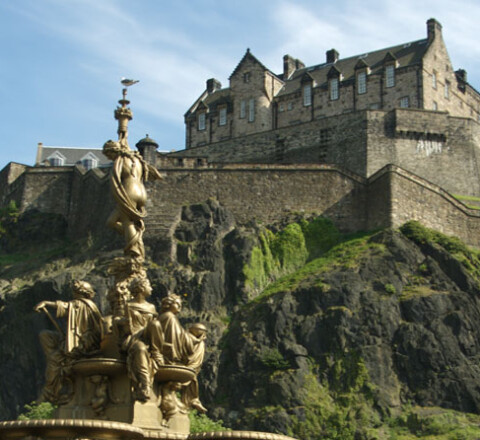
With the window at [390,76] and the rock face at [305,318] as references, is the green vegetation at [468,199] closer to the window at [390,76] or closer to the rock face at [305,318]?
the rock face at [305,318]

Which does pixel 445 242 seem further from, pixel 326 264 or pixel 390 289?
pixel 326 264

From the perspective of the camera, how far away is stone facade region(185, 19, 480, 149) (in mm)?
61562

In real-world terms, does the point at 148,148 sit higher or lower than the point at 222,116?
lower

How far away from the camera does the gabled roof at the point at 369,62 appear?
62.6 meters

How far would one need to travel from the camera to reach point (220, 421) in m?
36.5

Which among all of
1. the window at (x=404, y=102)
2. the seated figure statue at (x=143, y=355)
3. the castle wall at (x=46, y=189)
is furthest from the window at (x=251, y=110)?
the seated figure statue at (x=143, y=355)

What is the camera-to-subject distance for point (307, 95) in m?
65.4

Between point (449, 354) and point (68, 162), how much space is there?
40369 mm

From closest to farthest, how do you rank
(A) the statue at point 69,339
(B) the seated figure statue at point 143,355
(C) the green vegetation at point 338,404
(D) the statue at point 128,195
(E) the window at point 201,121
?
1. (B) the seated figure statue at point 143,355
2. (A) the statue at point 69,339
3. (D) the statue at point 128,195
4. (C) the green vegetation at point 338,404
5. (E) the window at point 201,121

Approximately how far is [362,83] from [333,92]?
2.18 metres

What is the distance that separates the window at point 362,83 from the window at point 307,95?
3.73 m

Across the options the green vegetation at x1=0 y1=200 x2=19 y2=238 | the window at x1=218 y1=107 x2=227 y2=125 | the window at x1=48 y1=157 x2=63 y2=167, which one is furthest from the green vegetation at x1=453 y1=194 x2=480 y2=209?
the window at x1=48 y1=157 x2=63 y2=167

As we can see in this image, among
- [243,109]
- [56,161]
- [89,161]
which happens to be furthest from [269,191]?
[56,161]

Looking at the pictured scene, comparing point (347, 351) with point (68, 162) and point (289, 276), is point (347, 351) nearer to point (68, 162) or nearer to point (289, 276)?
point (289, 276)
